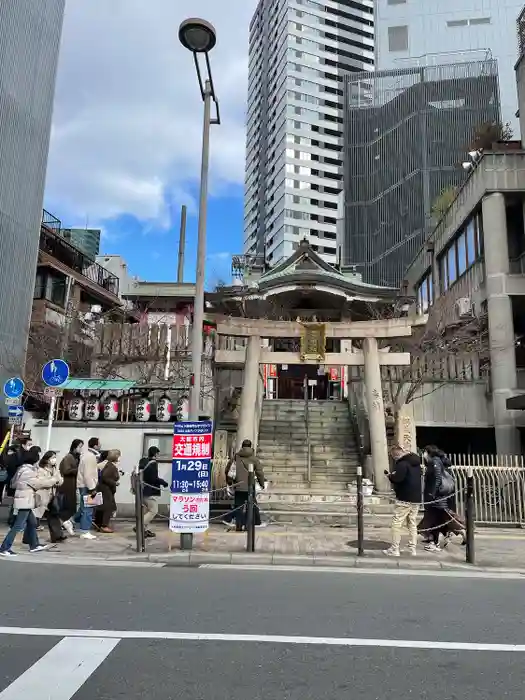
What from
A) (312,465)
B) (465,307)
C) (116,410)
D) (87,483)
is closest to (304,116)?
(465,307)

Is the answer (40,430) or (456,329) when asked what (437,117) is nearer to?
(456,329)

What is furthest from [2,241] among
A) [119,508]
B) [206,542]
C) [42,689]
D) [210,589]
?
[42,689]

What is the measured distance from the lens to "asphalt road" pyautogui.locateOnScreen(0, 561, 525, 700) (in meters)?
3.80

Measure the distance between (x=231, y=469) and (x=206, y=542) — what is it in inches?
147

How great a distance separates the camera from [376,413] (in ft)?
49.8

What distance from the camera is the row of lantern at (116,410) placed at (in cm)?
1412

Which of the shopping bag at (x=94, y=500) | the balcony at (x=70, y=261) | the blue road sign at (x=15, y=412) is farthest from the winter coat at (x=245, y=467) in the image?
the balcony at (x=70, y=261)

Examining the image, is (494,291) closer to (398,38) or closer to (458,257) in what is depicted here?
(458,257)

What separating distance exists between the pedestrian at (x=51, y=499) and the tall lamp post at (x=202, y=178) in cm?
248

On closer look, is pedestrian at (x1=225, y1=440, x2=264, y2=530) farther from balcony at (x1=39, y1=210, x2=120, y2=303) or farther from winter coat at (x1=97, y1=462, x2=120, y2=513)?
balcony at (x1=39, y1=210, x2=120, y2=303)

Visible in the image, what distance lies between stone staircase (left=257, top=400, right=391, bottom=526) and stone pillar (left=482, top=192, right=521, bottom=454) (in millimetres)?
5325

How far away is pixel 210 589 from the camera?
22.1 ft

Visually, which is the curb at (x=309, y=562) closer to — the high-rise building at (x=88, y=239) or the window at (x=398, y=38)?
the high-rise building at (x=88, y=239)

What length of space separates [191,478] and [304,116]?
3432 inches
